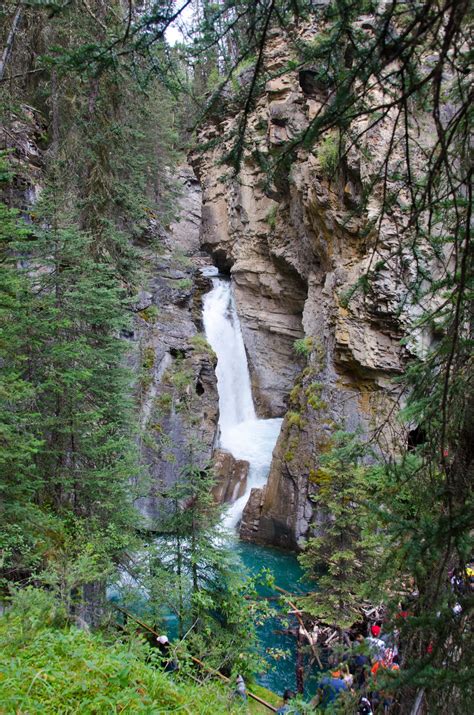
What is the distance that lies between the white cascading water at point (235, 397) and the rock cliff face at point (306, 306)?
2.18 feet

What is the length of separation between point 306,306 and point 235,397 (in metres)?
6.71

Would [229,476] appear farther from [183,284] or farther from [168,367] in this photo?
[183,284]

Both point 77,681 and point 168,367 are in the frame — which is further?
point 168,367

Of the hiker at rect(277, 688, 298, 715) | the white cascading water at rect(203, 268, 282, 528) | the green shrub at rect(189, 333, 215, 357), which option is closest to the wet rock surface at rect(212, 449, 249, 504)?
the white cascading water at rect(203, 268, 282, 528)

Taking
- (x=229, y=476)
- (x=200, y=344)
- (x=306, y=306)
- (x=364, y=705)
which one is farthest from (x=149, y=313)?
(x=364, y=705)

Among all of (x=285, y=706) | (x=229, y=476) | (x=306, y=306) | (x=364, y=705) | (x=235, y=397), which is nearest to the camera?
(x=364, y=705)

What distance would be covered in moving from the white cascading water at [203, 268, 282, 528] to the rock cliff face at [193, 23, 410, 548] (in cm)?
66

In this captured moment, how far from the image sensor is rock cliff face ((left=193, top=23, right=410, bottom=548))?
16.4 meters

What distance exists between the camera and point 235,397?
24.7 metres

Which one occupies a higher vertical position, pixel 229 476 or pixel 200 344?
pixel 200 344

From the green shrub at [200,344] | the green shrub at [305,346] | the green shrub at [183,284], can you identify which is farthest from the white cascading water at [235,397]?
the green shrub at [305,346]

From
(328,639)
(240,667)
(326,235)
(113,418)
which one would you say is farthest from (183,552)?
(326,235)

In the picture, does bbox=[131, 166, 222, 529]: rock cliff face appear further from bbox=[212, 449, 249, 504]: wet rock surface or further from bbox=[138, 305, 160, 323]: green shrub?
bbox=[212, 449, 249, 504]: wet rock surface

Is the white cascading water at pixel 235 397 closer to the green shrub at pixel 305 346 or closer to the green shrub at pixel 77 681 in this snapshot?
the green shrub at pixel 305 346
